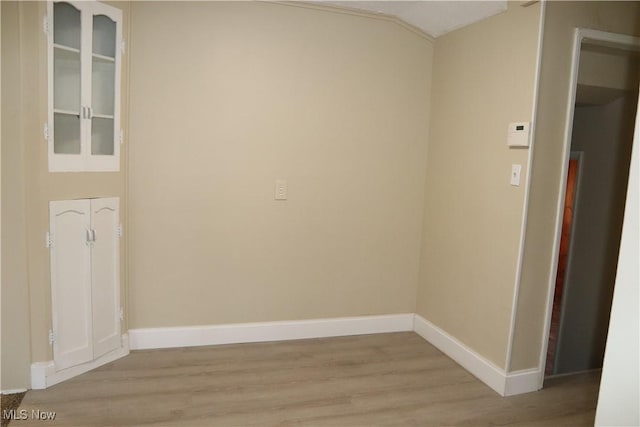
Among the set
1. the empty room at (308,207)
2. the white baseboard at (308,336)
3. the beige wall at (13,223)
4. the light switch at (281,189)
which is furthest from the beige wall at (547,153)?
the beige wall at (13,223)

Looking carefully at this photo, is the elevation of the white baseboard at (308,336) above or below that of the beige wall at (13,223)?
below

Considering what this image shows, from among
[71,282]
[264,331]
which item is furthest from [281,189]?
[71,282]

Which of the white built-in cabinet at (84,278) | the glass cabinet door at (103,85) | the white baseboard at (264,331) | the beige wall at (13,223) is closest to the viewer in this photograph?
the beige wall at (13,223)

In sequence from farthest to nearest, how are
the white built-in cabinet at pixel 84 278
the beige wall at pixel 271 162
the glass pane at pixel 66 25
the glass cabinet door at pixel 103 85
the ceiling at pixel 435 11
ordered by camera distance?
1. the beige wall at pixel 271 162
2. the ceiling at pixel 435 11
3. the glass cabinet door at pixel 103 85
4. the white built-in cabinet at pixel 84 278
5. the glass pane at pixel 66 25

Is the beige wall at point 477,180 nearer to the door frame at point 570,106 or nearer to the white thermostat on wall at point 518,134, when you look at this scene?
the white thermostat on wall at point 518,134

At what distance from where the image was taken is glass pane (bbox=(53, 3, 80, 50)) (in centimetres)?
250

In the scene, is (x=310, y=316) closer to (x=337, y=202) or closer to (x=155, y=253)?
(x=337, y=202)

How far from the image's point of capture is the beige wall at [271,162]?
10.1 feet

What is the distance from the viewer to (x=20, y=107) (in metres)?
2.38

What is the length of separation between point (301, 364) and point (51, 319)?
1.56 metres

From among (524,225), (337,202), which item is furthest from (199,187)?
(524,225)

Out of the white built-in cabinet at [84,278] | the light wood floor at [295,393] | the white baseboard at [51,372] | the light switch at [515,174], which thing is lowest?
the light wood floor at [295,393]

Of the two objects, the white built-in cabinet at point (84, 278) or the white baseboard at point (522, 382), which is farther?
the white baseboard at point (522, 382)

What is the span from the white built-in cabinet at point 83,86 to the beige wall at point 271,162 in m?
0.19
